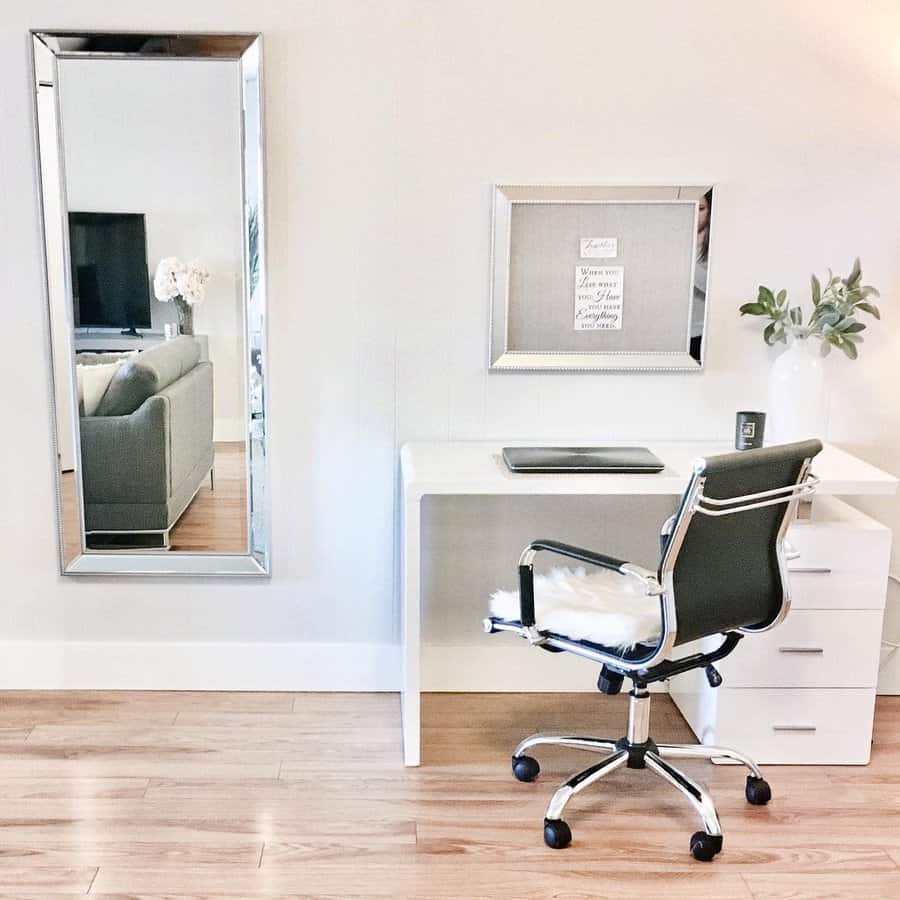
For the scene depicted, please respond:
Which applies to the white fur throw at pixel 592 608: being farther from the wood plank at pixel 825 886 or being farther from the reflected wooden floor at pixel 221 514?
the reflected wooden floor at pixel 221 514

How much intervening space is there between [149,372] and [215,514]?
0.45 metres

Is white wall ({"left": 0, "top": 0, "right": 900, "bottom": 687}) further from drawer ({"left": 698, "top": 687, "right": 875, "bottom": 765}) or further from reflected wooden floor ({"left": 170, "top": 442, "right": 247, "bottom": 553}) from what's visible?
drawer ({"left": 698, "top": 687, "right": 875, "bottom": 765})

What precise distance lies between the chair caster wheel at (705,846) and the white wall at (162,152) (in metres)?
1.82

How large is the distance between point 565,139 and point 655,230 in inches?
13.7

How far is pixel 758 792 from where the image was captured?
2.56 metres

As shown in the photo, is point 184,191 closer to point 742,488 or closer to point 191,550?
point 191,550

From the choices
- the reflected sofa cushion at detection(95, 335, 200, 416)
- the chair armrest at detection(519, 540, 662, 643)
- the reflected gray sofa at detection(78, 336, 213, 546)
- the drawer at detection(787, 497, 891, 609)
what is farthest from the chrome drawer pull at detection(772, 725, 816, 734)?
the reflected sofa cushion at detection(95, 335, 200, 416)

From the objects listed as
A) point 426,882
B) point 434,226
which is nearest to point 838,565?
point 426,882

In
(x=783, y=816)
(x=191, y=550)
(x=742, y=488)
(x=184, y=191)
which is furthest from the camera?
(x=191, y=550)

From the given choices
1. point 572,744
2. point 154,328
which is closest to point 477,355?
point 154,328

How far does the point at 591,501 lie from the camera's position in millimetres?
3105

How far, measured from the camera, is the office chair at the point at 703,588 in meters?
2.15

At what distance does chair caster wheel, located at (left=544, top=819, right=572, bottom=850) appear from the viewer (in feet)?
7.75

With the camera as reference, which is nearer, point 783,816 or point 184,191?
point 783,816
